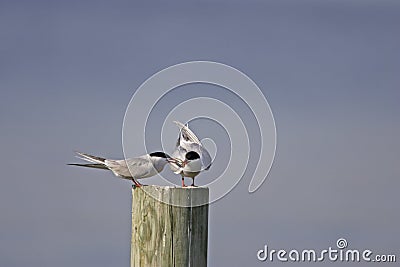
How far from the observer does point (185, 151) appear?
6.74 meters

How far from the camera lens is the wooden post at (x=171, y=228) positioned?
182 inches

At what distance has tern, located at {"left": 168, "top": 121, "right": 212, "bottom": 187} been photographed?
21.5 ft

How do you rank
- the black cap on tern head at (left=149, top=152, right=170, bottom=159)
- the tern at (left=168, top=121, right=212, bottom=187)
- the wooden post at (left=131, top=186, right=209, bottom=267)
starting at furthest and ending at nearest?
the tern at (left=168, top=121, right=212, bottom=187) → the black cap on tern head at (left=149, top=152, right=170, bottom=159) → the wooden post at (left=131, top=186, right=209, bottom=267)

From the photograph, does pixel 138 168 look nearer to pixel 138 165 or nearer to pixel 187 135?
pixel 138 165

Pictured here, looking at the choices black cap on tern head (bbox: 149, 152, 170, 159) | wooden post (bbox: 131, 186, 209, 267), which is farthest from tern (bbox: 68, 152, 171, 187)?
wooden post (bbox: 131, 186, 209, 267)

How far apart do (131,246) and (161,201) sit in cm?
44

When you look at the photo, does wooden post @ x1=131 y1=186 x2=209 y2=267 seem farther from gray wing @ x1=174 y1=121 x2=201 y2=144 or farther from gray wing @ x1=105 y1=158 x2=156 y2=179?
gray wing @ x1=174 y1=121 x2=201 y2=144

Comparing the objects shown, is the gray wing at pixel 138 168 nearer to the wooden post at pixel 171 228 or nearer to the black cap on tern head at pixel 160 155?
the black cap on tern head at pixel 160 155

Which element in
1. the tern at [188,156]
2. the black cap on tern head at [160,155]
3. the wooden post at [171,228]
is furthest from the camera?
the tern at [188,156]

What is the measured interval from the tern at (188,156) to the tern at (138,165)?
0.14 metres

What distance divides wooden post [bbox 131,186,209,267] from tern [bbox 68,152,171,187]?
1.22m

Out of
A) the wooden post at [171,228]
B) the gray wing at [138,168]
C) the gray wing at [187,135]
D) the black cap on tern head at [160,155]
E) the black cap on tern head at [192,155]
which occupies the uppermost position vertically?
the gray wing at [187,135]

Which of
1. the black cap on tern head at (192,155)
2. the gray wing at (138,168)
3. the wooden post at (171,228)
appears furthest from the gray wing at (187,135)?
the wooden post at (171,228)

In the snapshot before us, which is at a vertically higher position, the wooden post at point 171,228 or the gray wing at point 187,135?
the gray wing at point 187,135
